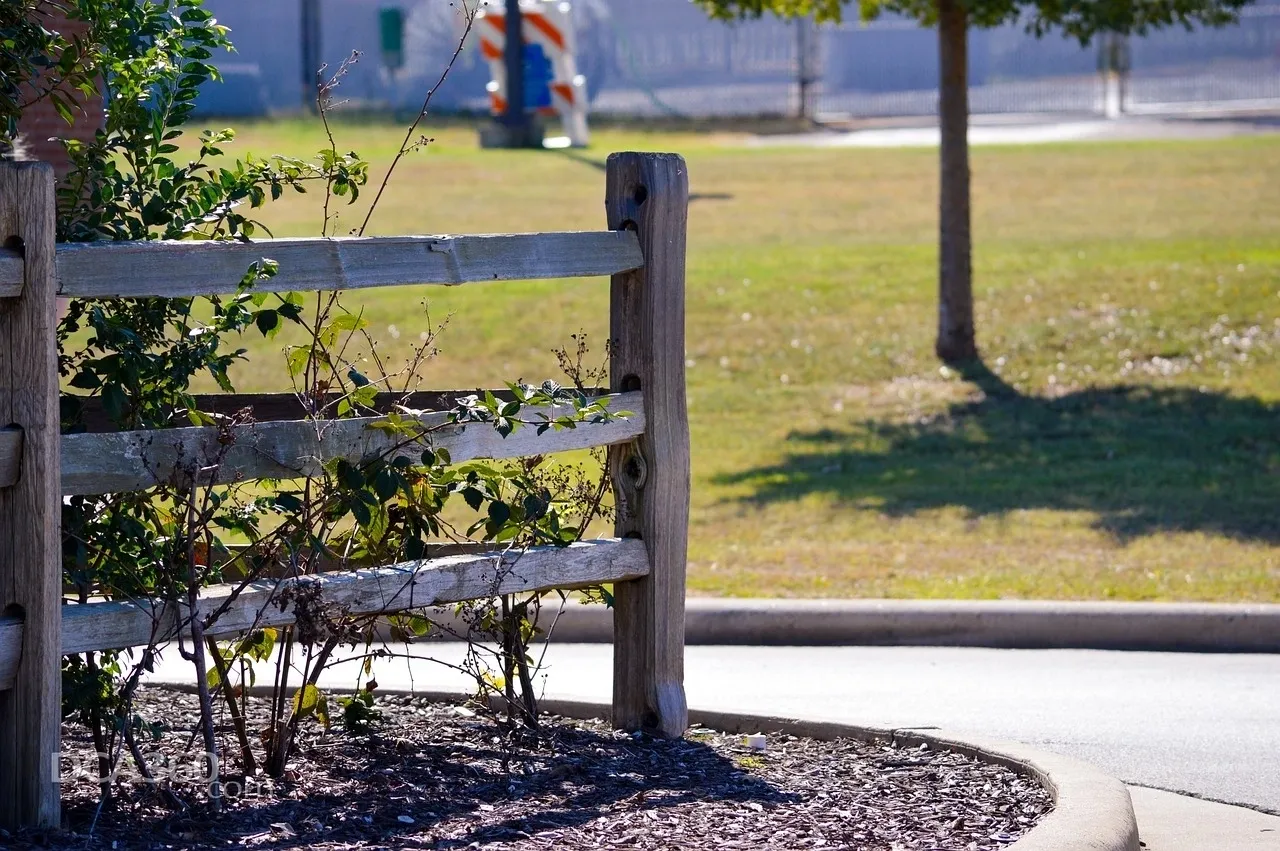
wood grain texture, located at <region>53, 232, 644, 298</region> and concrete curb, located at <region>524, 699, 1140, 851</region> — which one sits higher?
wood grain texture, located at <region>53, 232, 644, 298</region>

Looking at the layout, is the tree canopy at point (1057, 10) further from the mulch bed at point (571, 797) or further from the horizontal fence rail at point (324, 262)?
the mulch bed at point (571, 797)

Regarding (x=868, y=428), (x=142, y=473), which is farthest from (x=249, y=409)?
(x=868, y=428)

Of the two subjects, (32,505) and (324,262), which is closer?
(32,505)

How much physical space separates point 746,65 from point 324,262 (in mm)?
44740

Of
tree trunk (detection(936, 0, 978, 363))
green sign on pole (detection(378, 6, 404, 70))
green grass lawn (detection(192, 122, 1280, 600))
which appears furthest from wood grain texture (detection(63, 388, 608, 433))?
green sign on pole (detection(378, 6, 404, 70))

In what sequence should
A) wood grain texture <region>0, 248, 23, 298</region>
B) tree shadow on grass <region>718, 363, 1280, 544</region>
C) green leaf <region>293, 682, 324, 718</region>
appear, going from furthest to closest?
tree shadow on grass <region>718, 363, 1280, 544</region>, green leaf <region>293, 682, 324, 718</region>, wood grain texture <region>0, 248, 23, 298</region>

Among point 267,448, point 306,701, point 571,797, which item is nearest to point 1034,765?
point 571,797

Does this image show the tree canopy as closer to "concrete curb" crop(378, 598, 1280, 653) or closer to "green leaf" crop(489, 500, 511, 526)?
"concrete curb" crop(378, 598, 1280, 653)

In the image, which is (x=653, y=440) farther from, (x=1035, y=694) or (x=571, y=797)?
(x=1035, y=694)

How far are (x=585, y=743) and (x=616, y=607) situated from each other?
0.38 metres

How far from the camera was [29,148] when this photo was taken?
16.8ft

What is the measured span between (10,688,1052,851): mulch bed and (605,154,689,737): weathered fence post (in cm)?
16

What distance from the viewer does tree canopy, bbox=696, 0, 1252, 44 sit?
12.7 meters

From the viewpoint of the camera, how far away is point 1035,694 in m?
6.26
